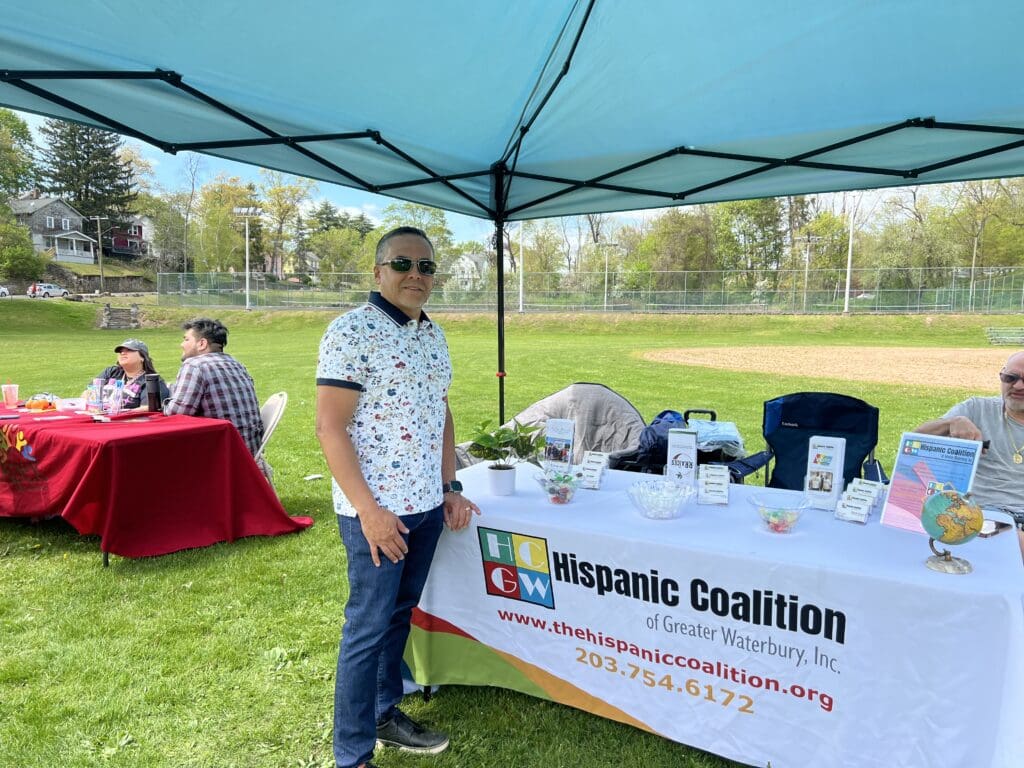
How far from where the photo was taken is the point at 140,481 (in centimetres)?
371

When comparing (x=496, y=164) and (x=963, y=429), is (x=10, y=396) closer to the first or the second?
(x=496, y=164)

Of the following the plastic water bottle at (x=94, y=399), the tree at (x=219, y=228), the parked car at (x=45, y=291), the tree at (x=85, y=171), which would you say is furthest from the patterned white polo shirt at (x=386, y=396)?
the tree at (x=85, y=171)

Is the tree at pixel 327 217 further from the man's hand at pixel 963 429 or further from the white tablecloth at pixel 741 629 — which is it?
the man's hand at pixel 963 429

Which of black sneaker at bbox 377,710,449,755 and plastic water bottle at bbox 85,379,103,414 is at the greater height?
plastic water bottle at bbox 85,379,103,414

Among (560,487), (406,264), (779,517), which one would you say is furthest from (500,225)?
(779,517)

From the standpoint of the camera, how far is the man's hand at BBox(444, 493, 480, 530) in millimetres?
2186

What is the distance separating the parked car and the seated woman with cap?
45480 millimetres

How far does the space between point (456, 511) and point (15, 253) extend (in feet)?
171

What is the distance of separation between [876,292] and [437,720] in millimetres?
35939

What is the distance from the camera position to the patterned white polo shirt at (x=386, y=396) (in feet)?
5.74

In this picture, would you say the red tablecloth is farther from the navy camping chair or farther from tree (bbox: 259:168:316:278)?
tree (bbox: 259:168:316:278)

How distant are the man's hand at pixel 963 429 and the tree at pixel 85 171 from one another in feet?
243

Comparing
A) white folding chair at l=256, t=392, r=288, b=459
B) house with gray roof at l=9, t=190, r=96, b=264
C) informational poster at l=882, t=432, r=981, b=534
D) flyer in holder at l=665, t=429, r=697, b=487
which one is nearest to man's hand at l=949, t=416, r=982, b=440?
informational poster at l=882, t=432, r=981, b=534

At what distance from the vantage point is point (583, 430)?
14.6 feet
